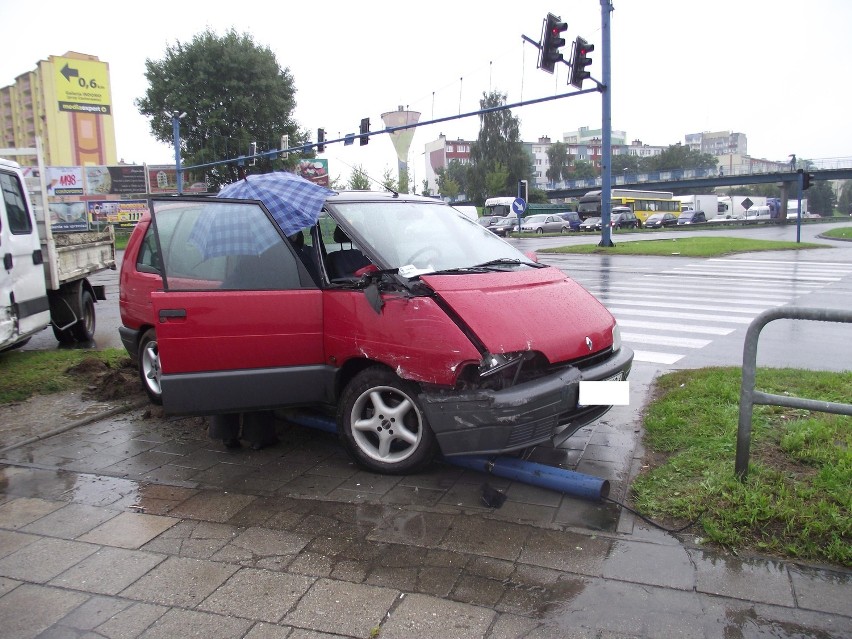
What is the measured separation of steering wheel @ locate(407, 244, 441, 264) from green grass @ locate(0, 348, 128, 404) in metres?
4.29

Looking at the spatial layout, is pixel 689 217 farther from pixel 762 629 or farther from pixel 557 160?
pixel 557 160

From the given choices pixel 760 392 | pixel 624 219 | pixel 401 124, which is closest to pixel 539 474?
pixel 760 392

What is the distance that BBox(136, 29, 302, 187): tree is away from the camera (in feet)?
143

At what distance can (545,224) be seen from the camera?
56.5 metres

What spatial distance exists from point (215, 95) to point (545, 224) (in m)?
27.6

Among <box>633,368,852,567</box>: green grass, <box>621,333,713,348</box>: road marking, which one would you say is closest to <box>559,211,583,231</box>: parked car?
<box>621,333,713,348</box>: road marking

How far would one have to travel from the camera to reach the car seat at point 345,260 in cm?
465

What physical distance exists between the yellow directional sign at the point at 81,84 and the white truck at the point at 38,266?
71879mm

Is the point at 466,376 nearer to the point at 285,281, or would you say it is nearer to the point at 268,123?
the point at 285,281

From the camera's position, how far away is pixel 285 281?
4.58m

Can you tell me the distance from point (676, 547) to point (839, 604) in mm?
724

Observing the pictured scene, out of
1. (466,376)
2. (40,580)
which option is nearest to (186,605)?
(40,580)

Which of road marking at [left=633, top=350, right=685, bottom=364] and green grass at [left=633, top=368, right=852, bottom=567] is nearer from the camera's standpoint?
green grass at [left=633, top=368, right=852, bottom=567]

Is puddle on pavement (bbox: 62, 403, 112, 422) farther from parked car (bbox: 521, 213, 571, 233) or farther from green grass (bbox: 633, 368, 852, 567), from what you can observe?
parked car (bbox: 521, 213, 571, 233)
